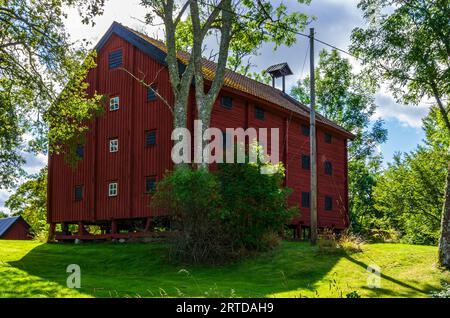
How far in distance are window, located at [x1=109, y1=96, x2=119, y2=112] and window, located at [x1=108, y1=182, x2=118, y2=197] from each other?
4.04 m

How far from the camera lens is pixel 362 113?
49719 millimetres

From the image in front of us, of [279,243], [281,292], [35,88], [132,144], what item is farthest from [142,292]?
→ [132,144]

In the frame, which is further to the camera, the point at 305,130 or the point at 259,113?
the point at 305,130

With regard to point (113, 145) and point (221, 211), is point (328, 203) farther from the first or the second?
point (221, 211)


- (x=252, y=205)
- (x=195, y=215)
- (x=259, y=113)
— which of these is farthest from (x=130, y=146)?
(x=252, y=205)

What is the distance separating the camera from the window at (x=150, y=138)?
26836mm

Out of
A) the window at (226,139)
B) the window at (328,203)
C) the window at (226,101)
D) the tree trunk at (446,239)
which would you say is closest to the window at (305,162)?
the window at (328,203)

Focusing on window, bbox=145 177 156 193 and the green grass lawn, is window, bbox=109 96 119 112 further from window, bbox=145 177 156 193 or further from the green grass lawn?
the green grass lawn

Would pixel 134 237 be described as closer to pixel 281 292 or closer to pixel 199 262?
pixel 199 262

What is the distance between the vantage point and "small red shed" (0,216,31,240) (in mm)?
54875

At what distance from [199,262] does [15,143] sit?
37.1 ft

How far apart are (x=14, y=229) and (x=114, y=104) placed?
3307 centimetres

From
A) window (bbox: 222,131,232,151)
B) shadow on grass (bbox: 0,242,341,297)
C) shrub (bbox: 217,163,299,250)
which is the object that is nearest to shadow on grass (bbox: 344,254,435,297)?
shadow on grass (bbox: 0,242,341,297)

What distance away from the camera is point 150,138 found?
88.7 feet
